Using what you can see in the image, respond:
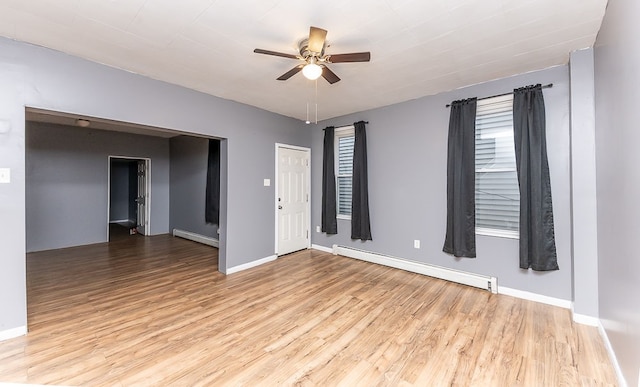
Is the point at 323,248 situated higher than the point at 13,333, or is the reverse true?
the point at 323,248

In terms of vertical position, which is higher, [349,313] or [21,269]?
[21,269]

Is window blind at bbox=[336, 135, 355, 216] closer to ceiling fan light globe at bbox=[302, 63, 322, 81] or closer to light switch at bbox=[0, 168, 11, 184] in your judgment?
ceiling fan light globe at bbox=[302, 63, 322, 81]

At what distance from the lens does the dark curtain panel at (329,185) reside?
191 inches

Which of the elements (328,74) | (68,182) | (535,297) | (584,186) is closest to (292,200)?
(328,74)

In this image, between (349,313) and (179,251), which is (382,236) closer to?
(349,313)

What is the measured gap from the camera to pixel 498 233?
10.6 ft

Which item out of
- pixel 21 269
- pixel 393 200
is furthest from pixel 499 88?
pixel 21 269

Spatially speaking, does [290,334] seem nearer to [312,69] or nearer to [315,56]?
[312,69]

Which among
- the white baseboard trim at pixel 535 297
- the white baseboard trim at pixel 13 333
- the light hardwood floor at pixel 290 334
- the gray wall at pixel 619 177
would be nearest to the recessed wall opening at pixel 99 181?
the light hardwood floor at pixel 290 334

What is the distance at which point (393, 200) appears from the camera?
13.7ft

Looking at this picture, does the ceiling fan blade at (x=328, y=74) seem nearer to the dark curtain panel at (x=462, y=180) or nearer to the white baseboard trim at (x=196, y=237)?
the dark curtain panel at (x=462, y=180)

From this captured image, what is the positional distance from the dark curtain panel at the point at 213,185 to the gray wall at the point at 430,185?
222 cm

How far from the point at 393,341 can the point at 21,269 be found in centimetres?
329

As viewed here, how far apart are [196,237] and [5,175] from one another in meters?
3.99
